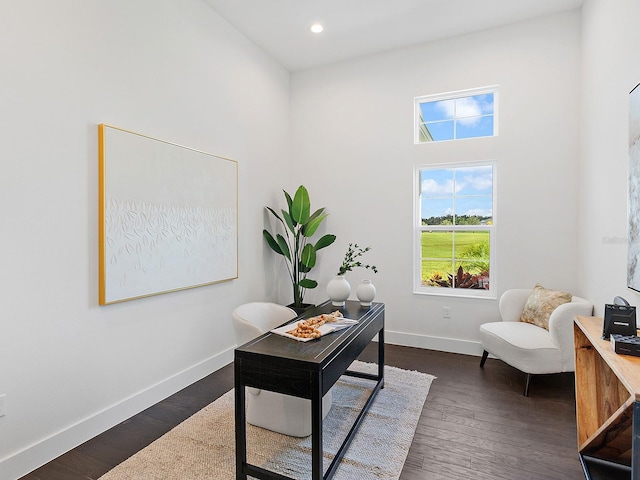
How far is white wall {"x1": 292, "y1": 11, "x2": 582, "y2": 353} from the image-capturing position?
138 inches

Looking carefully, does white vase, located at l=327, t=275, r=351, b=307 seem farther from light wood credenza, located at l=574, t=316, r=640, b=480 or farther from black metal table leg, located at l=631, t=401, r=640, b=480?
black metal table leg, located at l=631, t=401, r=640, b=480

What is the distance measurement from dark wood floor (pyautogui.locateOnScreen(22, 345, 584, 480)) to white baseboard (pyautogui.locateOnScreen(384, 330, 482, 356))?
1.39 feet

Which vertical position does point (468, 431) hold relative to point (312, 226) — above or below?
below

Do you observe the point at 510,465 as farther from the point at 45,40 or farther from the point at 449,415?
the point at 45,40

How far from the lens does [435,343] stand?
404 centimetres

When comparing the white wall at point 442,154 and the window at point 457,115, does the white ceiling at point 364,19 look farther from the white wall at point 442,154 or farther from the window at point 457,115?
A: the window at point 457,115

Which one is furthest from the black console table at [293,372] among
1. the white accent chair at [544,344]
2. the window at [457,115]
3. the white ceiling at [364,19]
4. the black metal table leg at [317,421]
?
the white ceiling at [364,19]

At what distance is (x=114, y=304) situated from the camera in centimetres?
253

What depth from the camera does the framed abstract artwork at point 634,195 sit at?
6.77 ft

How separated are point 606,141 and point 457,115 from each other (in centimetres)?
161

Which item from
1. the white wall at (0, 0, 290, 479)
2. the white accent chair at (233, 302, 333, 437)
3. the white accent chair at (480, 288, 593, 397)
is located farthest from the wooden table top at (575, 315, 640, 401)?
the white wall at (0, 0, 290, 479)

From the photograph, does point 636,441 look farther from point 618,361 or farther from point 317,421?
point 317,421

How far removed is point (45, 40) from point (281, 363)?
233 cm

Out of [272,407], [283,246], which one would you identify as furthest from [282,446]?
[283,246]
